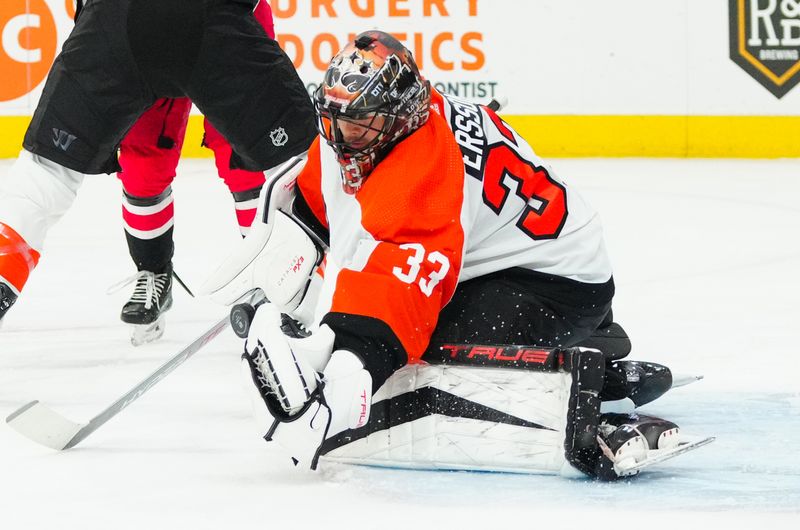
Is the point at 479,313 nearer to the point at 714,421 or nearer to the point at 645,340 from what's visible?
the point at 714,421

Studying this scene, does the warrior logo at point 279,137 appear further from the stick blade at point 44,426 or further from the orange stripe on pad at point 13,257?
the stick blade at point 44,426

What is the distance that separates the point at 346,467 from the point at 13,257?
875mm

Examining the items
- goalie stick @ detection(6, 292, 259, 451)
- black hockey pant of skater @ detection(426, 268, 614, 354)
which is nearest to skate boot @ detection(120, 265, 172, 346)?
goalie stick @ detection(6, 292, 259, 451)

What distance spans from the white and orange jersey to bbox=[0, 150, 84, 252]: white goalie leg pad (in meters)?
0.59

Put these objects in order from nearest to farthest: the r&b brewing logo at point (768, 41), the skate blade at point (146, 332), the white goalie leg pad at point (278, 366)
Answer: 1. the white goalie leg pad at point (278, 366)
2. the skate blade at point (146, 332)
3. the r&b brewing logo at point (768, 41)

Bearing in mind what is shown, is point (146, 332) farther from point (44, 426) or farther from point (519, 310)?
point (519, 310)

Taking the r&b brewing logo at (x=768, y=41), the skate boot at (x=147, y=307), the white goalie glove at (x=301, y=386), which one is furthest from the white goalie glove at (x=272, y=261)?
the r&b brewing logo at (x=768, y=41)

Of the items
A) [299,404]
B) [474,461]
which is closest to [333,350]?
[299,404]

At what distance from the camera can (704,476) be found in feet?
6.75

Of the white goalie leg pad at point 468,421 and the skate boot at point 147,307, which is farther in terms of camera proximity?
the skate boot at point 147,307

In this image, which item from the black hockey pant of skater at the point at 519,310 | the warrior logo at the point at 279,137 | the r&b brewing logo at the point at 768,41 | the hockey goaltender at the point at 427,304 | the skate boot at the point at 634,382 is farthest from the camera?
the r&b brewing logo at the point at 768,41

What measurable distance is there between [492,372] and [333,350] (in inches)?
10.0

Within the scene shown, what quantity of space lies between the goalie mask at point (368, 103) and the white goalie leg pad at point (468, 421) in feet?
1.10

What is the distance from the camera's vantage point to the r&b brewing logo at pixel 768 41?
19.5 feet
